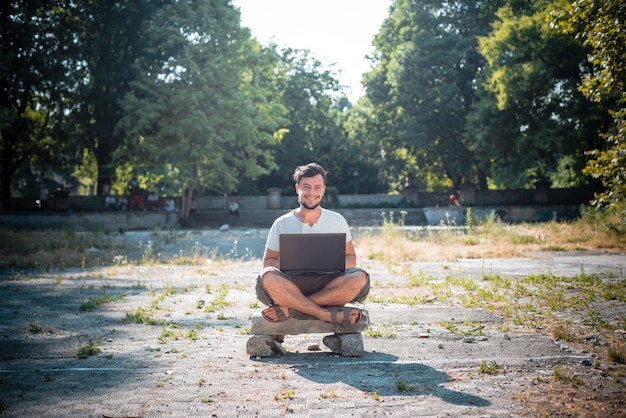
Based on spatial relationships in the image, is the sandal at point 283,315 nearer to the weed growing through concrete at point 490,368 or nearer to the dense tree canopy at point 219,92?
the weed growing through concrete at point 490,368

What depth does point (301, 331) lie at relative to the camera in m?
5.85

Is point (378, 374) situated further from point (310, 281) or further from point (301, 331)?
point (310, 281)

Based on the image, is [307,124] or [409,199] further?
[307,124]

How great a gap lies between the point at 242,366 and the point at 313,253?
3.79ft

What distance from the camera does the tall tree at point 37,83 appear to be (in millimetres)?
35062

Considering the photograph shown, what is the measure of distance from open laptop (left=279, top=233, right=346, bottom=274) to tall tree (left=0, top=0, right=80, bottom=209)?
31.9 m

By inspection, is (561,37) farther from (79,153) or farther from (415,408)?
(415,408)

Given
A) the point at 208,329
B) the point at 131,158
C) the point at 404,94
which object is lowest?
the point at 208,329

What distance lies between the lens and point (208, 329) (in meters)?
A: 7.30

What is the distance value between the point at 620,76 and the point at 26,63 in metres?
32.4

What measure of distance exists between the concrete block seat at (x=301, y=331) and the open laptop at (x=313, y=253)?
1.60 ft

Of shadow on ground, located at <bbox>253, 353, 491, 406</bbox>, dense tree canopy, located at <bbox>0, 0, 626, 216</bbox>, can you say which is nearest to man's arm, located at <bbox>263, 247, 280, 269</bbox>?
shadow on ground, located at <bbox>253, 353, 491, 406</bbox>

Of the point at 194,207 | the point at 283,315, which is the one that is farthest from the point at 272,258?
the point at 194,207

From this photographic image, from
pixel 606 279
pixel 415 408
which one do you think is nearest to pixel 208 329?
pixel 415 408
